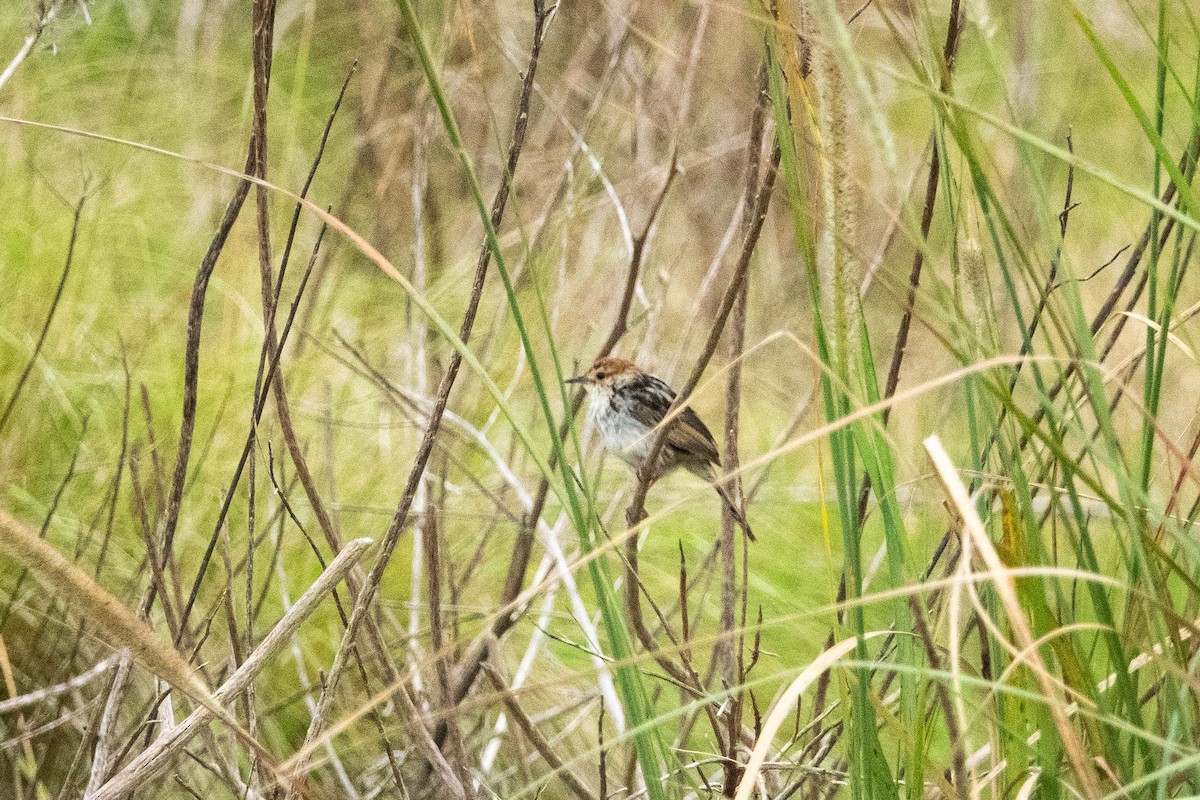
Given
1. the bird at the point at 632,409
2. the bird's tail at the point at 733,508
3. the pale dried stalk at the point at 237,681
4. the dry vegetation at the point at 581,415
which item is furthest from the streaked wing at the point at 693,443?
the pale dried stalk at the point at 237,681

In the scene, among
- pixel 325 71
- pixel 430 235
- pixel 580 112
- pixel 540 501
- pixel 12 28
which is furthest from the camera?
pixel 580 112

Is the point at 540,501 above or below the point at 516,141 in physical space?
below

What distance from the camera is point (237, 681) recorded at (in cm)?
71

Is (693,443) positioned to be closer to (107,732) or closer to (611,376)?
(611,376)

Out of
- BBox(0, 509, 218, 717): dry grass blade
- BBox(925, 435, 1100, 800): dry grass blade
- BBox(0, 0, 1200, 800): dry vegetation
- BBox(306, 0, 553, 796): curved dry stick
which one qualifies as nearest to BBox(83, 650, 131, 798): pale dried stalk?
BBox(0, 0, 1200, 800): dry vegetation

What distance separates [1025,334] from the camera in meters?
0.65

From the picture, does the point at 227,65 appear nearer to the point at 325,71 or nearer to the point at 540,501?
the point at 325,71

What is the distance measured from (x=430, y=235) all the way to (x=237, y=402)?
732 millimetres

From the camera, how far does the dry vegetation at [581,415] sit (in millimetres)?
655

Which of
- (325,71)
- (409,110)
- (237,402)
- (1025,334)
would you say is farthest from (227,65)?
(1025,334)

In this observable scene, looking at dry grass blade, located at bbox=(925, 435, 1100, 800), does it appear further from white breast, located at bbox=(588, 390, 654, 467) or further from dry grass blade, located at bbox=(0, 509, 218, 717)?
white breast, located at bbox=(588, 390, 654, 467)

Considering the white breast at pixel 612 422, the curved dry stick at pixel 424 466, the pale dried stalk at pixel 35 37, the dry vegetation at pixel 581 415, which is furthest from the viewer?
the white breast at pixel 612 422

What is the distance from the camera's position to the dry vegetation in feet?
2.15

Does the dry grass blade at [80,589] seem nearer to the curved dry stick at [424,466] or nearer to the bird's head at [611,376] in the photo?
the curved dry stick at [424,466]
